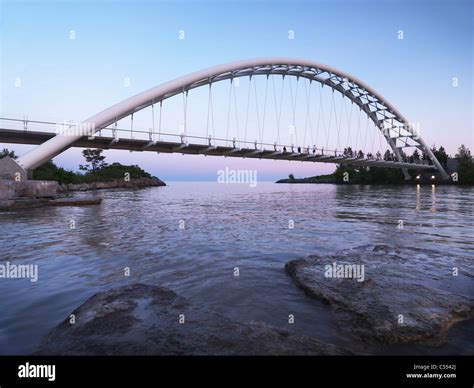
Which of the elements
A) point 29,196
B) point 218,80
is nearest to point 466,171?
point 218,80

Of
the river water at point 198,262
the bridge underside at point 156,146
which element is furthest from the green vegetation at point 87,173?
the river water at point 198,262

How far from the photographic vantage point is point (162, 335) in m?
3.12

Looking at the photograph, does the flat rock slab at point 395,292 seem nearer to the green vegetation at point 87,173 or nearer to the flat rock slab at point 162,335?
the flat rock slab at point 162,335

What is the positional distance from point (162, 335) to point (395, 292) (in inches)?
130

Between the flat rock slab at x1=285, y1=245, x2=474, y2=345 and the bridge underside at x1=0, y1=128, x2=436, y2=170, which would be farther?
the bridge underside at x1=0, y1=128, x2=436, y2=170

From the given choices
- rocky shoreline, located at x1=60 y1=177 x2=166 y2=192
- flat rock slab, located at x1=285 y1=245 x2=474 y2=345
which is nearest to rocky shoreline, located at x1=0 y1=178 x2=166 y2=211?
flat rock slab, located at x1=285 y1=245 x2=474 y2=345

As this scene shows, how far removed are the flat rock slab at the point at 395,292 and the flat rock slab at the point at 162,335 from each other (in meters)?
0.89

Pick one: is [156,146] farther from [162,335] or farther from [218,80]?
[162,335]

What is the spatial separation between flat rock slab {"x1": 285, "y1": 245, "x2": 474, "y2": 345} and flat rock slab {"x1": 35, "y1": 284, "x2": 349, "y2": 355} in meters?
0.89

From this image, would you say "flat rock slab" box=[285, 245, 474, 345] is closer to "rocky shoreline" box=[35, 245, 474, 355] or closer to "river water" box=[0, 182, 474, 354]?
"rocky shoreline" box=[35, 245, 474, 355]

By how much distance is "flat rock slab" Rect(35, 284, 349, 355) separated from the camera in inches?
112

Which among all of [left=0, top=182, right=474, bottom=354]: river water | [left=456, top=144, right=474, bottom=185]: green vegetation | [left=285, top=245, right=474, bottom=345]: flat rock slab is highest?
[left=456, top=144, right=474, bottom=185]: green vegetation

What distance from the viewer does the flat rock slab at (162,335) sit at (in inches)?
112

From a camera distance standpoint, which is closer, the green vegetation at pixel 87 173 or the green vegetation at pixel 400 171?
the green vegetation at pixel 87 173
